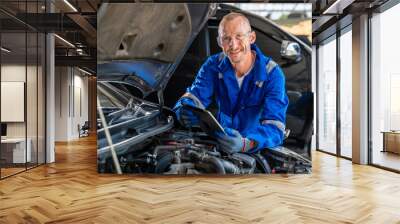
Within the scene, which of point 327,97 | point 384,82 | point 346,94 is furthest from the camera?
point 327,97

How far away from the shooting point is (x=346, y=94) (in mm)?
9656

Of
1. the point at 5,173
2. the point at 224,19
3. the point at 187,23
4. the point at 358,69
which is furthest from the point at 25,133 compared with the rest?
the point at 358,69

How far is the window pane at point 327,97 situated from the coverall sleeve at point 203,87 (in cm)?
499

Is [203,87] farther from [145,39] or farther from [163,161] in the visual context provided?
[163,161]

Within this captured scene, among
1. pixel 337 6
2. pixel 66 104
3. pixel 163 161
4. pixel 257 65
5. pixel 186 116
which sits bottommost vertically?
pixel 163 161

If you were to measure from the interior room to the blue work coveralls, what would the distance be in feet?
Answer: 0.81

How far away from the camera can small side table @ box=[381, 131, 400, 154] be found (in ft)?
24.6

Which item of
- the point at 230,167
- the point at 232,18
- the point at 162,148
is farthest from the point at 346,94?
the point at 162,148

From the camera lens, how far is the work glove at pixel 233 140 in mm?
6727

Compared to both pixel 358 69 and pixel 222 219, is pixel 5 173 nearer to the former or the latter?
pixel 222 219

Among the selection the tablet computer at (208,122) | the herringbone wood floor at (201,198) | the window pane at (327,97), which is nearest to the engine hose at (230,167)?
the herringbone wood floor at (201,198)

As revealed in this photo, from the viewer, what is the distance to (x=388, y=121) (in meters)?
7.72

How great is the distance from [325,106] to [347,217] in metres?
7.61

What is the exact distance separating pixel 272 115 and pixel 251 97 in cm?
49
